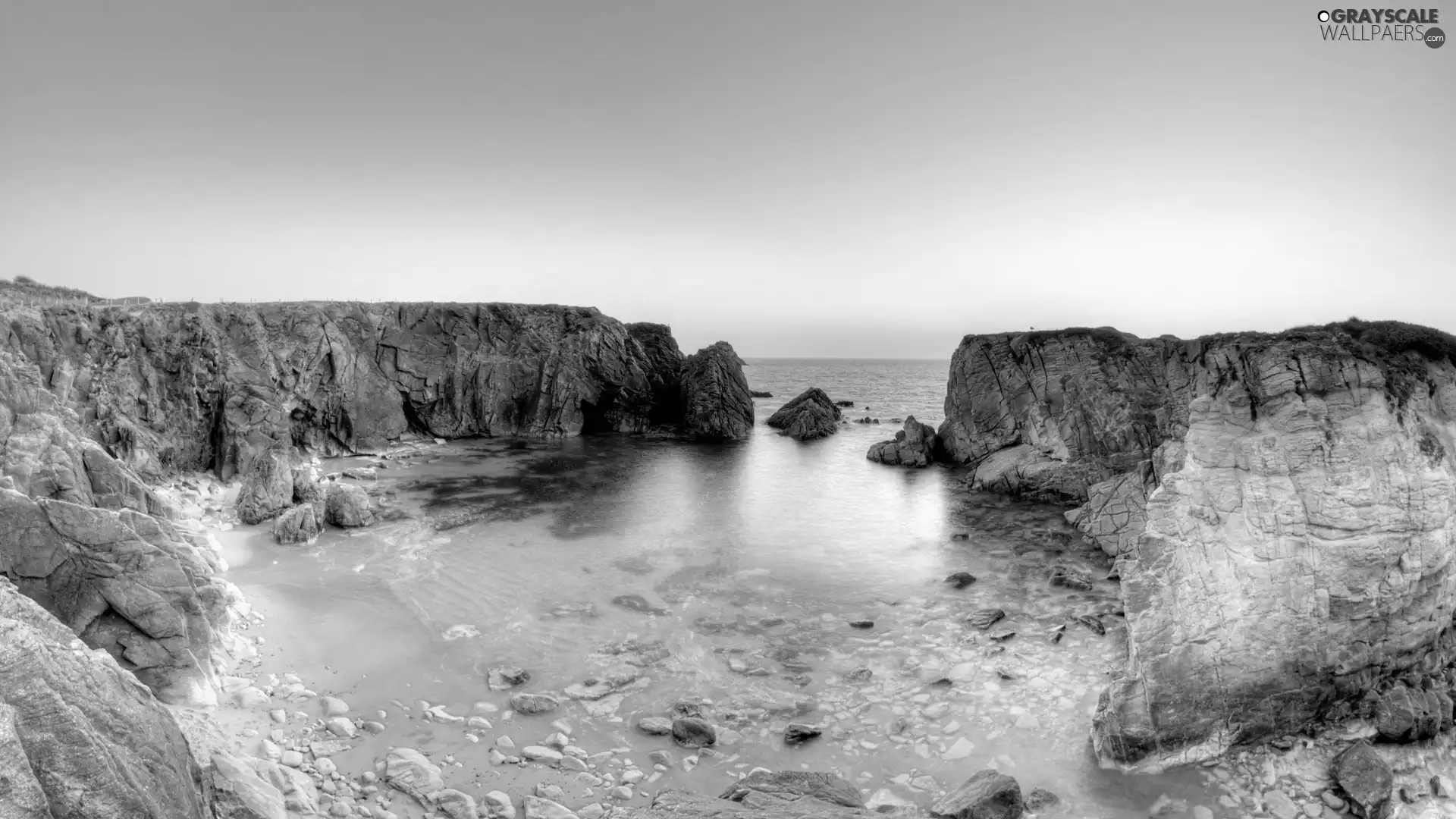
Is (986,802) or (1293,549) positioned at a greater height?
(1293,549)

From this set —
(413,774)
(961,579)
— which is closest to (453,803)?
(413,774)

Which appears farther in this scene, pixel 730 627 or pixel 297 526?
pixel 297 526

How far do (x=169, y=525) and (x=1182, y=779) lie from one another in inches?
846

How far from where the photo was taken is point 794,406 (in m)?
58.8

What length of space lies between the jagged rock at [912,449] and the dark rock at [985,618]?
23803 millimetres

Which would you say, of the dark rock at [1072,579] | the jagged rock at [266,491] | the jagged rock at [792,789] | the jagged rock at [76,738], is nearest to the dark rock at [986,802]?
the jagged rock at [792,789]

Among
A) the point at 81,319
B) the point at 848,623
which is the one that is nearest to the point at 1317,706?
the point at 848,623

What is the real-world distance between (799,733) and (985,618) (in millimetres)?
7167

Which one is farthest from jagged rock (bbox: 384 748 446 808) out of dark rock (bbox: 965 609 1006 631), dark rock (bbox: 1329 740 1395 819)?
dark rock (bbox: 1329 740 1395 819)

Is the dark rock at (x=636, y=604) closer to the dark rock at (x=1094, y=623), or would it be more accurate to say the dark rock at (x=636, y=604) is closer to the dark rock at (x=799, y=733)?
the dark rock at (x=799, y=733)

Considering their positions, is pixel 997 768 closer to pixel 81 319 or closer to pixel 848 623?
pixel 848 623

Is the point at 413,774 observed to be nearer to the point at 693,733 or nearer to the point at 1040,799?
the point at 693,733

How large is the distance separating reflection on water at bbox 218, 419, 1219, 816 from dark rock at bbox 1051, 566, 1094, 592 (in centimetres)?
15

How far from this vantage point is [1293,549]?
10.5 m
